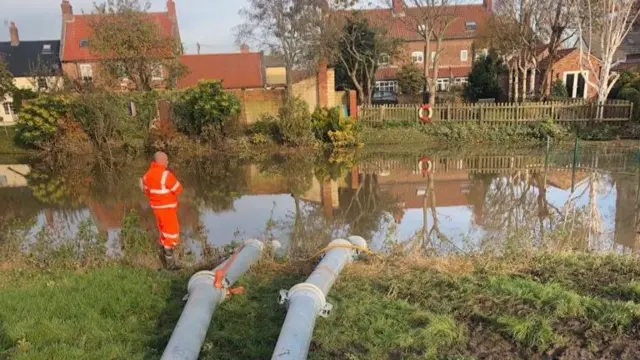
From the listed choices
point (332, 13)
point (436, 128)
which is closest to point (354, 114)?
point (436, 128)

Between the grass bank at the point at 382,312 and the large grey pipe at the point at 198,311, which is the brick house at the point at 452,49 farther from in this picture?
the large grey pipe at the point at 198,311

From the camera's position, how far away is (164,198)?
6.00 meters

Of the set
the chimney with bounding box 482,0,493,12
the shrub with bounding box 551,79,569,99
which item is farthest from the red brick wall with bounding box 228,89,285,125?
the chimney with bounding box 482,0,493,12

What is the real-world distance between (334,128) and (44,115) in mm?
12713

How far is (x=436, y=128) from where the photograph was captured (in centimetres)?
1981

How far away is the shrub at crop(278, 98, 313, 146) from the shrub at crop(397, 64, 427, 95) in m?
15.2

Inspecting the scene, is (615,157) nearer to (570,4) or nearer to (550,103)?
(550,103)

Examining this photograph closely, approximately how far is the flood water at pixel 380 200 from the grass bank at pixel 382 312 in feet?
3.74

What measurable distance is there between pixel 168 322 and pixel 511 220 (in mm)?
7255

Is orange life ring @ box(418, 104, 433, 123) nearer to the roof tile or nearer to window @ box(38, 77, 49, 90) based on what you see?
the roof tile

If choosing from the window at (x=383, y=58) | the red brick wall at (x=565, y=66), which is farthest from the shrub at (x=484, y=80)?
the window at (x=383, y=58)

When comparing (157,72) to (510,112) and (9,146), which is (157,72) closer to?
(9,146)

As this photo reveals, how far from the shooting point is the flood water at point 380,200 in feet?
26.2

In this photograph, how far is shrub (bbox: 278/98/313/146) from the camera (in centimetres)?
1869
